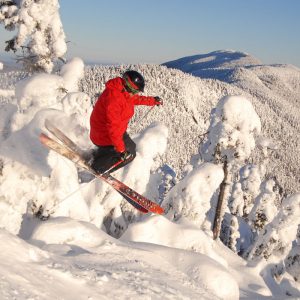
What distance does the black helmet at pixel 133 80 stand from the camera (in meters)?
7.55

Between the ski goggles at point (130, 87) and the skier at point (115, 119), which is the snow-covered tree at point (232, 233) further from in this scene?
the ski goggles at point (130, 87)

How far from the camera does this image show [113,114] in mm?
7672

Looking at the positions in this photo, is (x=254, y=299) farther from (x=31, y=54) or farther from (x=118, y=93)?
(x=31, y=54)

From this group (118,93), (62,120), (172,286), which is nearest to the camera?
(172,286)

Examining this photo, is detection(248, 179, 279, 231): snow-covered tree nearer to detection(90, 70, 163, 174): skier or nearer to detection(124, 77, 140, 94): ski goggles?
detection(90, 70, 163, 174): skier

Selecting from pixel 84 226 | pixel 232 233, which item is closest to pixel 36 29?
pixel 84 226

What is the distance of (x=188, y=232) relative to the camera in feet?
41.8

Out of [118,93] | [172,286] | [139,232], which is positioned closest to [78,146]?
[118,93]

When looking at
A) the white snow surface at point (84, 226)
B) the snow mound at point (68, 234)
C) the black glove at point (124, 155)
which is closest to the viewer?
the white snow surface at point (84, 226)

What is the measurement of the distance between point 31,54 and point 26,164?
5108 mm

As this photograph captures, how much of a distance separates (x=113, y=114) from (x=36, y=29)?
6.81 m

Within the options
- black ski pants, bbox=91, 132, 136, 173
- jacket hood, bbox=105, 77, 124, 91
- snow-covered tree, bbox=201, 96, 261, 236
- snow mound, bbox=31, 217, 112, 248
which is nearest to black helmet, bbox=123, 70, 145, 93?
jacket hood, bbox=105, 77, 124, 91

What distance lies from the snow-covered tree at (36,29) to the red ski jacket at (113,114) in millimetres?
5890

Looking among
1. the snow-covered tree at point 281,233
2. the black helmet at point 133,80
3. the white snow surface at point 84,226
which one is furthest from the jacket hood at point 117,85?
the snow-covered tree at point 281,233
